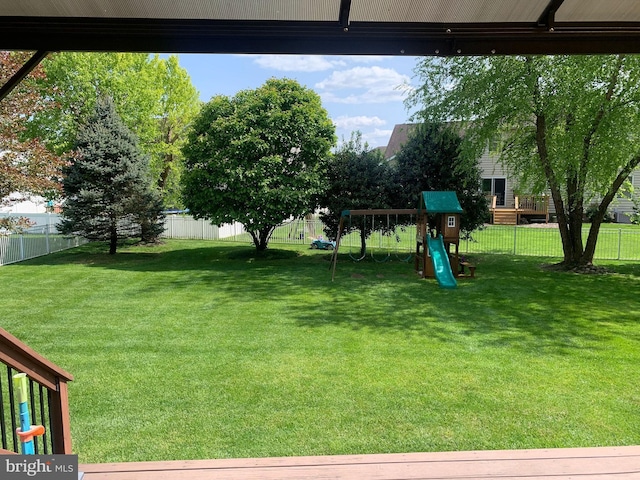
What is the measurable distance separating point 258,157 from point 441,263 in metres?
7.12

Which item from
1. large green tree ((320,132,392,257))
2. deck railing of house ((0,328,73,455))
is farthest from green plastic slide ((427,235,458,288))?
deck railing of house ((0,328,73,455))

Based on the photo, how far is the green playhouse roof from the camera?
1298 centimetres

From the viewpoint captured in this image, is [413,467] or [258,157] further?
[258,157]

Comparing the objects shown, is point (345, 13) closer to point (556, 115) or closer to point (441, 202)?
point (441, 202)

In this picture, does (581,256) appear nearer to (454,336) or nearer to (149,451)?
(454,336)

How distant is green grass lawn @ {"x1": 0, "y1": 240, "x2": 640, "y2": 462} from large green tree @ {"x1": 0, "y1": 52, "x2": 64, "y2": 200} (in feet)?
8.29

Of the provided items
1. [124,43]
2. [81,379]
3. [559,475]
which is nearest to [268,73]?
[81,379]

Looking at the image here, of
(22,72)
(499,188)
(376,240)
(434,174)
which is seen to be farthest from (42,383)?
(499,188)

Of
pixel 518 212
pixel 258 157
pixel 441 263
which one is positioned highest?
pixel 258 157

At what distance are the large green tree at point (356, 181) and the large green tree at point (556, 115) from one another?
2580 mm

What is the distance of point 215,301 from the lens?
10102mm

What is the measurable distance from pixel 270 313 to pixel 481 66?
368 inches

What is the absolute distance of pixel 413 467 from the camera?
3.17 metres

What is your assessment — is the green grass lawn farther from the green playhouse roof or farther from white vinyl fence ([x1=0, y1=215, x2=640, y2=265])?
white vinyl fence ([x1=0, y1=215, x2=640, y2=265])
